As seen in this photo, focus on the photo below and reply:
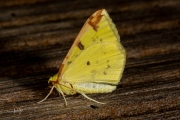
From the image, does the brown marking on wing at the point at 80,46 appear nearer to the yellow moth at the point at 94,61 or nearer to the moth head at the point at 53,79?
the yellow moth at the point at 94,61

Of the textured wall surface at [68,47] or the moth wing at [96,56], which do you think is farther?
the moth wing at [96,56]

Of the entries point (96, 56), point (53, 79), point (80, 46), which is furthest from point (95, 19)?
point (53, 79)

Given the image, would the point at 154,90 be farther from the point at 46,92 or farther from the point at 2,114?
the point at 2,114

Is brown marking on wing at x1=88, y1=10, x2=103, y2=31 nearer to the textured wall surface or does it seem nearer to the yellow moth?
the yellow moth

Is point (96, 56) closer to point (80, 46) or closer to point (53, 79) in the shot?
point (80, 46)

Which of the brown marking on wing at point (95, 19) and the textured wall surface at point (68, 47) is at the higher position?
the brown marking on wing at point (95, 19)

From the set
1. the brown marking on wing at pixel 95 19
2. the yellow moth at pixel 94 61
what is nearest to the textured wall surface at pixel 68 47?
the yellow moth at pixel 94 61

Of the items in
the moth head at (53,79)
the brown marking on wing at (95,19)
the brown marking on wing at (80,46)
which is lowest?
the moth head at (53,79)

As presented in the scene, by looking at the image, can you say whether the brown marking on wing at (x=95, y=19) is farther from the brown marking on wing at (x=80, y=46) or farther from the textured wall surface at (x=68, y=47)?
the textured wall surface at (x=68, y=47)
